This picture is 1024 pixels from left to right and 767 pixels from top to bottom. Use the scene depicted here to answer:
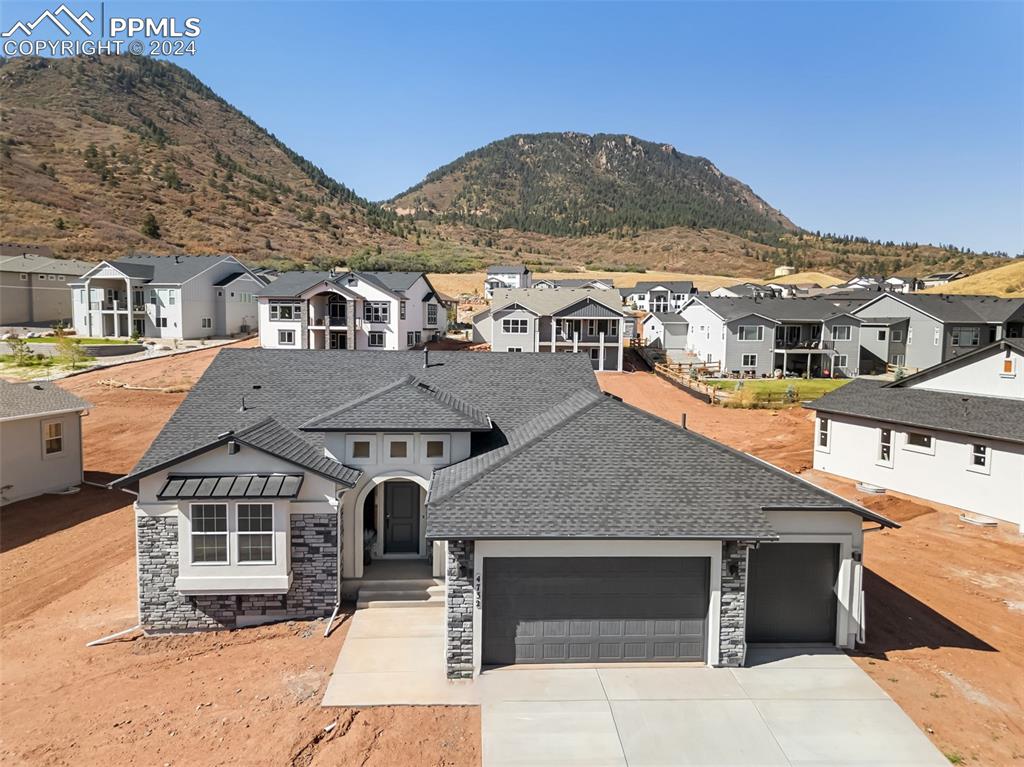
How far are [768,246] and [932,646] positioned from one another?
181 metres

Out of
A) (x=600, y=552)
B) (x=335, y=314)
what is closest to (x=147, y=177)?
(x=335, y=314)

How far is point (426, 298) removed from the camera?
58.5 metres

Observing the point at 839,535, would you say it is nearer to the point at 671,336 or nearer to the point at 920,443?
the point at 920,443

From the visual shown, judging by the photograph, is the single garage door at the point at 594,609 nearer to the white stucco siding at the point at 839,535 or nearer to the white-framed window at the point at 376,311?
the white stucco siding at the point at 839,535

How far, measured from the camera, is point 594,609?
39.0 feet

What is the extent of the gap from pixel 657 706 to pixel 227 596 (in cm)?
909

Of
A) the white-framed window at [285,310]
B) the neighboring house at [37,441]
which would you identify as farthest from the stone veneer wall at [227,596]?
the white-framed window at [285,310]

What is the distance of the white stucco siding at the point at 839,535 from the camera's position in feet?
40.6

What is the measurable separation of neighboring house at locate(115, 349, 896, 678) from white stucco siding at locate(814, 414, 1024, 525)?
12.2 m

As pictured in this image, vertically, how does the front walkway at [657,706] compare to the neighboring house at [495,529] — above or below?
below

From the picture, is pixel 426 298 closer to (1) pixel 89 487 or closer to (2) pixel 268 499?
(1) pixel 89 487

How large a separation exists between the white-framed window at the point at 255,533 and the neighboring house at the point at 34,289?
61846 millimetres

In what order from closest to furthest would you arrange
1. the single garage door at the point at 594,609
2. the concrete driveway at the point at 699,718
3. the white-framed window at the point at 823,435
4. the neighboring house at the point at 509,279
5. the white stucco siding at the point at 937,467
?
the concrete driveway at the point at 699,718 → the single garage door at the point at 594,609 → the white stucco siding at the point at 937,467 → the white-framed window at the point at 823,435 → the neighboring house at the point at 509,279

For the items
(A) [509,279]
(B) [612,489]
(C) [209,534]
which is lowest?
(C) [209,534]
